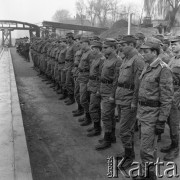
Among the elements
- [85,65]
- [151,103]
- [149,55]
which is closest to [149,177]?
[151,103]

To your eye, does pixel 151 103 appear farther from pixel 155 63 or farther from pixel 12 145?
pixel 12 145

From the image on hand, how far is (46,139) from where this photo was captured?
5.79 meters

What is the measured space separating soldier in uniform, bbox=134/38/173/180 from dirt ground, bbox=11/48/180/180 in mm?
704

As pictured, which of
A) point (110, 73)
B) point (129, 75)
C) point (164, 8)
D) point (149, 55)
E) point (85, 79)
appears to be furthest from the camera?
point (164, 8)

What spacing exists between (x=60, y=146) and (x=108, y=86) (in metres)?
1.39

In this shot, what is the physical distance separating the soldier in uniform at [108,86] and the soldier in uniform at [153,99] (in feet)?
3.63

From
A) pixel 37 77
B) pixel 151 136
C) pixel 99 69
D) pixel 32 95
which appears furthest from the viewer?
pixel 37 77

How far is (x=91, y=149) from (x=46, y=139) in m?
1.03

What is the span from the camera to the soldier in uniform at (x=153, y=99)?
374 cm

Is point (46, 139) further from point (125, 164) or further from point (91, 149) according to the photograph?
point (125, 164)

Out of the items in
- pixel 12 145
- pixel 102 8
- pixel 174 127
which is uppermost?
pixel 102 8

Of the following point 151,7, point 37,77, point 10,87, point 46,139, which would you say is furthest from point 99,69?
point 151,7

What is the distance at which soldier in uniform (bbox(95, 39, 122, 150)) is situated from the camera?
505 cm

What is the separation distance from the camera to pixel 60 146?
5410 millimetres
